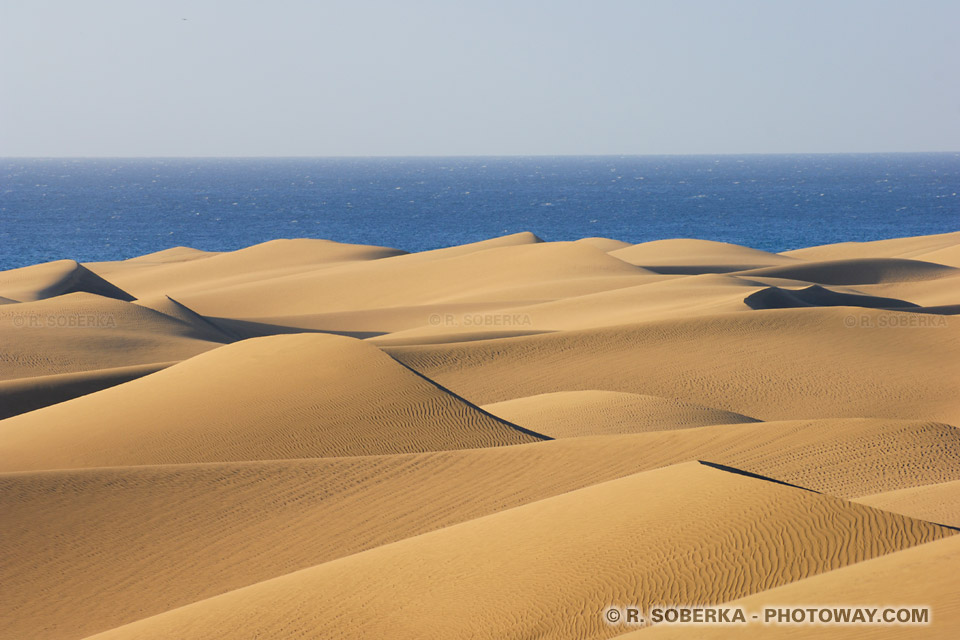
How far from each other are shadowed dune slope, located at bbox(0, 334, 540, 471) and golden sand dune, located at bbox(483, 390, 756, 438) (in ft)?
6.94

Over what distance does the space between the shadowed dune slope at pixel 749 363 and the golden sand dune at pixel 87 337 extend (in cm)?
618

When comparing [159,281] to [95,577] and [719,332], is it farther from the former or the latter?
[95,577]

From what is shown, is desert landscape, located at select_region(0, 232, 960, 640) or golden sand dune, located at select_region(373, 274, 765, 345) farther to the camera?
golden sand dune, located at select_region(373, 274, 765, 345)

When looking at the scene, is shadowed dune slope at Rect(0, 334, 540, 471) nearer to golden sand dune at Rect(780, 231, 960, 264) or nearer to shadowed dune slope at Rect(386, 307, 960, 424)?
shadowed dune slope at Rect(386, 307, 960, 424)

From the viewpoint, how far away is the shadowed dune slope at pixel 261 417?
12.3 m

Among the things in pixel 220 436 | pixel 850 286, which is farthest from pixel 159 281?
pixel 220 436

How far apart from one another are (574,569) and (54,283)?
29529mm

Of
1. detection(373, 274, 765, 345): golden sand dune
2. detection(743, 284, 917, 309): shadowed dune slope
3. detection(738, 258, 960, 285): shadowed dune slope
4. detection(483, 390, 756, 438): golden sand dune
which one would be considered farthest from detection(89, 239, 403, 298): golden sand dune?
detection(483, 390, 756, 438): golden sand dune

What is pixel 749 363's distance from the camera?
781 inches

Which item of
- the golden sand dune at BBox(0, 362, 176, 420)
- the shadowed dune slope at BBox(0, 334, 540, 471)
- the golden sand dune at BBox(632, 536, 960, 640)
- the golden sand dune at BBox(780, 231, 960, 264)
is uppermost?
the golden sand dune at BBox(632, 536, 960, 640)

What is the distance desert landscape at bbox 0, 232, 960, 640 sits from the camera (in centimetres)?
657

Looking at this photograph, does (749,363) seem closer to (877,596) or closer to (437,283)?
(877,596)

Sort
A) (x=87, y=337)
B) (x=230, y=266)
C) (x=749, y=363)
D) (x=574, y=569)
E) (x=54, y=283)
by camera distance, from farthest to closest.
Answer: (x=230, y=266)
(x=54, y=283)
(x=87, y=337)
(x=749, y=363)
(x=574, y=569)

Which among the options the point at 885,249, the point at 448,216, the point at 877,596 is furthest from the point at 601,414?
the point at 448,216
